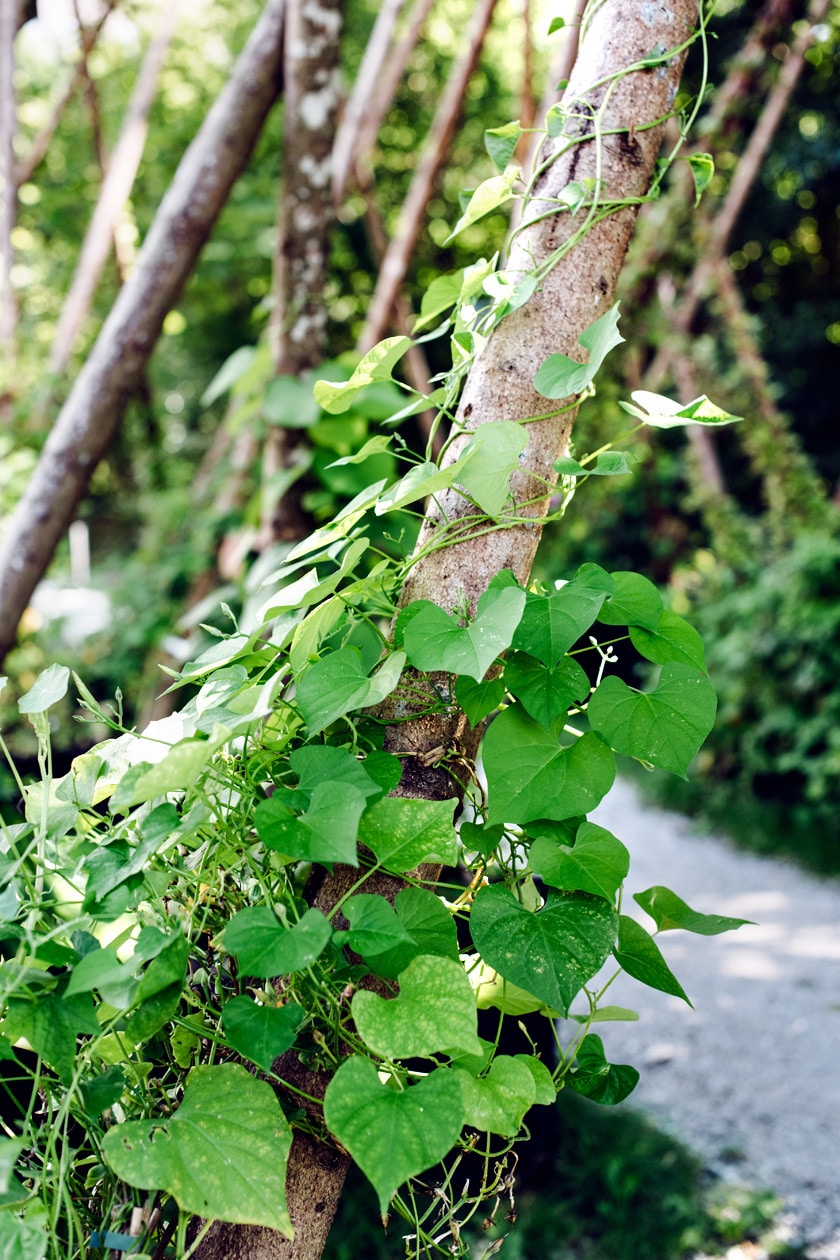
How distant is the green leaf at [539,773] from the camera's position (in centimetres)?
65

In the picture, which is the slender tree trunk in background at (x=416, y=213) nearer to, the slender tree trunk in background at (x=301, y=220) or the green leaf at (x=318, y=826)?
the slender tree trunk in background at (x=301, y=220)

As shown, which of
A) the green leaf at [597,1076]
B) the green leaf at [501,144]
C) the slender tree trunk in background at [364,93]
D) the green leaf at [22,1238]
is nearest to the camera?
the green leaf at [22,1238]

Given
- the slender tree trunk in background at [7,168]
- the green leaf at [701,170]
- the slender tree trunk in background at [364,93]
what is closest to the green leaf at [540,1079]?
the green leaf at [701,170]

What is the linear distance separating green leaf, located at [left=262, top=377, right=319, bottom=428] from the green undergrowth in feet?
6.22

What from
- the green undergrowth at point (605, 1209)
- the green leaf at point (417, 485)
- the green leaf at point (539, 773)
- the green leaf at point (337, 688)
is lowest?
the green undergrowth at point (605, 1209)

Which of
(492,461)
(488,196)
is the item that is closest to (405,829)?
→ (492,461)

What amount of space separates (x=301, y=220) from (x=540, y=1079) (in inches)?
97.0

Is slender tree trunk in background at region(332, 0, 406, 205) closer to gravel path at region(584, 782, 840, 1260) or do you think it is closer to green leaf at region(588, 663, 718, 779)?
gravel path at region(584, 782, 840, 1260)

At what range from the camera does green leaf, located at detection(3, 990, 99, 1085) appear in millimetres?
Answer: 548

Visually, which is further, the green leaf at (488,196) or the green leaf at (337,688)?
Answer: the green leaf at (488,196)

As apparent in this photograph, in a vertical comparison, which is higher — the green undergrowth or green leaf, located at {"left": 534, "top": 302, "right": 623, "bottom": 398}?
green leaf, located at {"left": 534, "top": 302, "right": 623, "bottom": 398}

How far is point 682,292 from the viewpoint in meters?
6.27

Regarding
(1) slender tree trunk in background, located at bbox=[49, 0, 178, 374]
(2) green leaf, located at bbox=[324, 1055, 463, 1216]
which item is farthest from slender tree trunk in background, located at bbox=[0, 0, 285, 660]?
(2) green leaf, located at bbox=[324, 1055, 463, 1216]

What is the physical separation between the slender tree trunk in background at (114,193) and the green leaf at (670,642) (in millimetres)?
3979
